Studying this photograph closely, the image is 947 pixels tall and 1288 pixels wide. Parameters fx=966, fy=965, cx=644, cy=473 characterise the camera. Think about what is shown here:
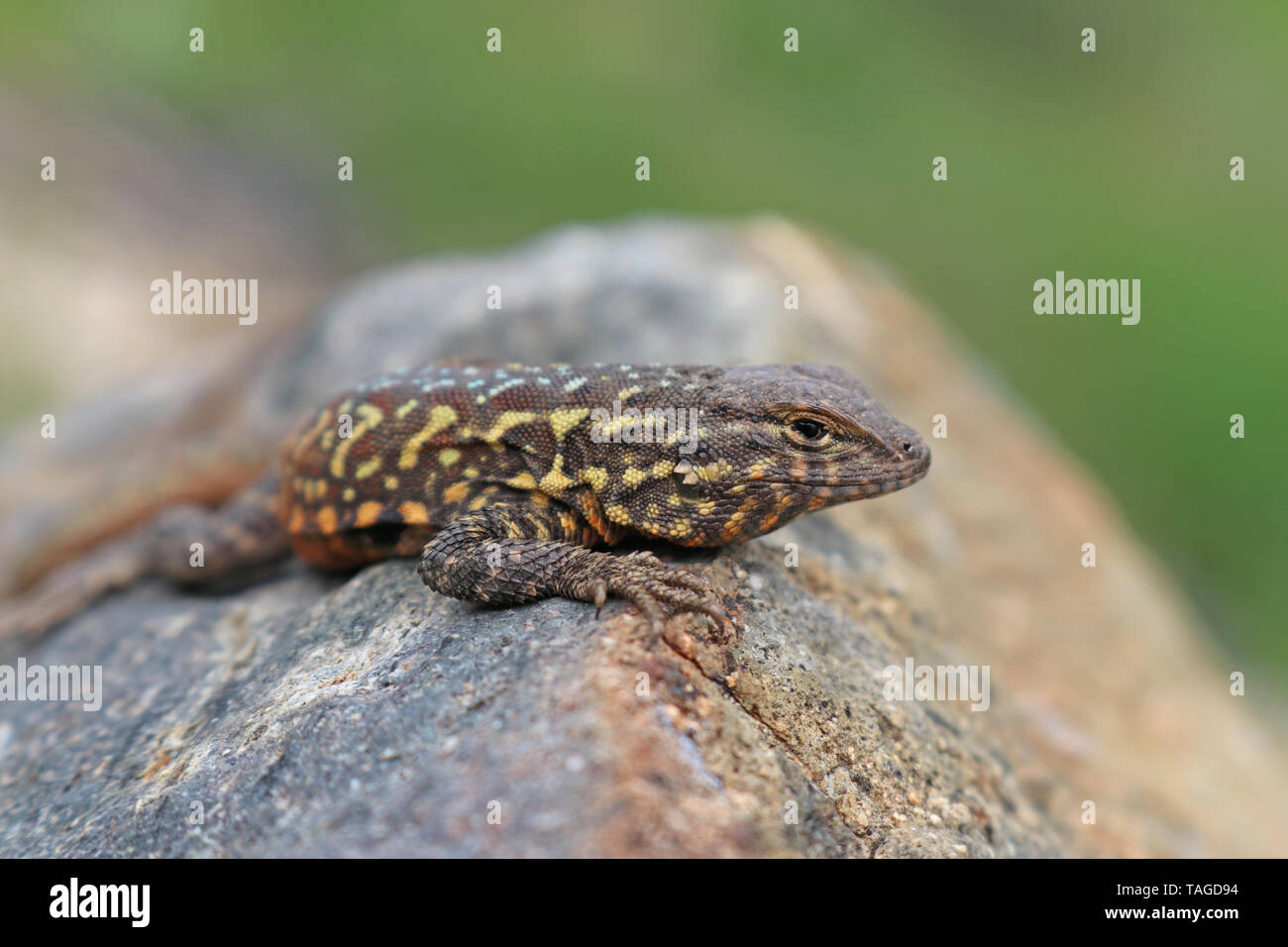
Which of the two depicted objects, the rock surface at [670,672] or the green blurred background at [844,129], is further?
the green blurred background at [844,129]

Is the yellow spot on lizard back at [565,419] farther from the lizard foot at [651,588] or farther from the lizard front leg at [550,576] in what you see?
Result: the lizard foot at [651,588]

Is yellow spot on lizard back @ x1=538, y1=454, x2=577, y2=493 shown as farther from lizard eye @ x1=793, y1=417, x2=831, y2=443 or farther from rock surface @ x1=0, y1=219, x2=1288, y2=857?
lizard eye @ x1=793, y1=417, x2=831, y2=443

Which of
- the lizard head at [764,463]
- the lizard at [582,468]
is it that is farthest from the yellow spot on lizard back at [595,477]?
the lizard head at [764,463]

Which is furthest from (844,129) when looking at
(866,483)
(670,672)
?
(670,672)

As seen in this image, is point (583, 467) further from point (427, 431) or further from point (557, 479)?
point (427, 431)

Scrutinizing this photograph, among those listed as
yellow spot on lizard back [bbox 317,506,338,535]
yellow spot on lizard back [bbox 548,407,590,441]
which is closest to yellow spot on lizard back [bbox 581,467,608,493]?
yellow spot on lizard back [bbox 548,407,590,441]

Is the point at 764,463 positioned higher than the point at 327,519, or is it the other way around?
the point at 764,463

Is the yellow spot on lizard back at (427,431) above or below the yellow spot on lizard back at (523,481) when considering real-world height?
above

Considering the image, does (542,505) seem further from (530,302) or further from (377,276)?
(377,276)
